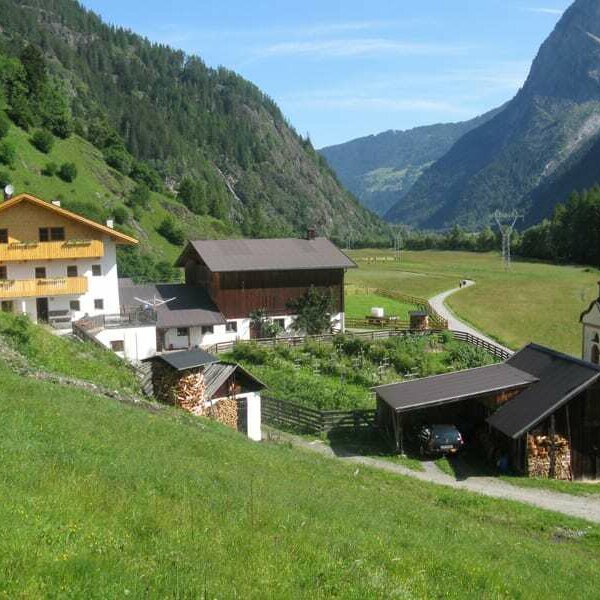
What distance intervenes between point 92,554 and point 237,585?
165cm

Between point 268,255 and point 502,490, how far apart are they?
116 feet

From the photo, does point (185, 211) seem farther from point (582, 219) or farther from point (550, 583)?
point (550, 583)

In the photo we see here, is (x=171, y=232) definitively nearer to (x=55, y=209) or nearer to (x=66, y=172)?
(x=66, y=172)

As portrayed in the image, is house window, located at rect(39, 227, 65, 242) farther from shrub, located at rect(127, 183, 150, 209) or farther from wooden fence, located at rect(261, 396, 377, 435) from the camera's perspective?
shrub, located at rect(127, 183, 150, 209)

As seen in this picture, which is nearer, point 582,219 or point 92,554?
point 92,554

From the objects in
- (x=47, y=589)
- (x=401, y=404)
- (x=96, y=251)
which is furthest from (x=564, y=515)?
(x=96, y=251)

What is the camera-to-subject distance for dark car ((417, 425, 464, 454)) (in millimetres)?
27109

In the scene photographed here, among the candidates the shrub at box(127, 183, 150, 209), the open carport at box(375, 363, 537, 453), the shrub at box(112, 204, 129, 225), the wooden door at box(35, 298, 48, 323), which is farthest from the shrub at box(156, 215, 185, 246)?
the open carport at box(375, 363, 537, 453)

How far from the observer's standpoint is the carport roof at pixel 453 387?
27484 millimetres

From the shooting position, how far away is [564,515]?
64.5 feet

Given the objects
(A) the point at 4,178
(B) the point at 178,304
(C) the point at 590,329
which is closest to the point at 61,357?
(C) the point at 590,329

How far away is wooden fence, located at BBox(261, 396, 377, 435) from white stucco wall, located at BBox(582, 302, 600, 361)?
9.99 m

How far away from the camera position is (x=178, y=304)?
174ft

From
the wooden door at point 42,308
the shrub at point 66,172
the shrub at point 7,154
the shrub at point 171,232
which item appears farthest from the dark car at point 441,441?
the shrub at point 171,232
